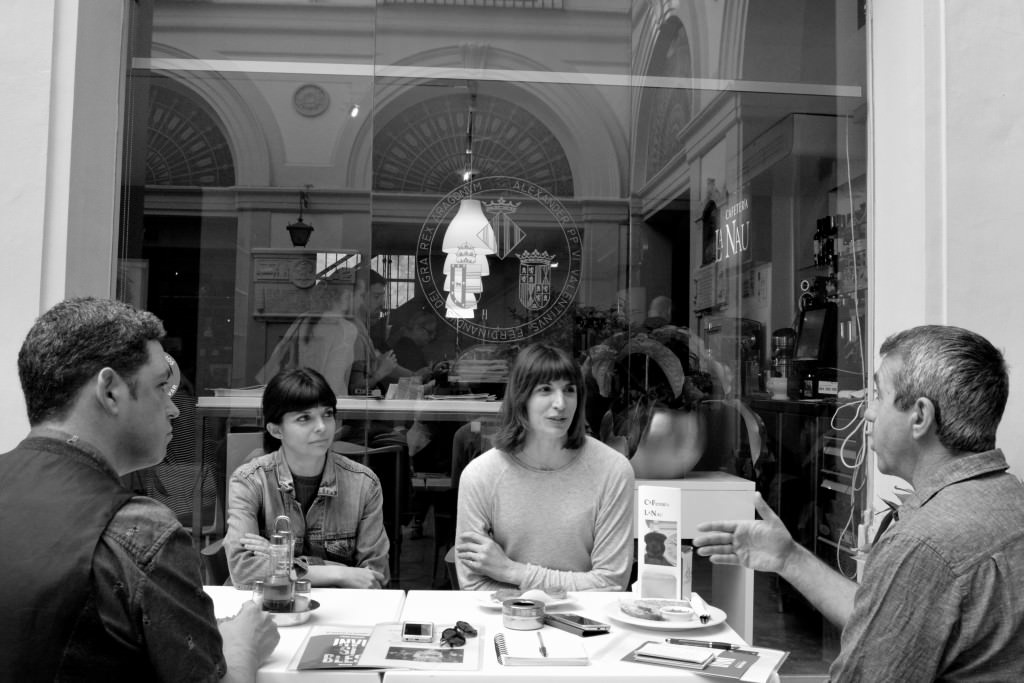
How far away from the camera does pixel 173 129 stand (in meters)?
4.30

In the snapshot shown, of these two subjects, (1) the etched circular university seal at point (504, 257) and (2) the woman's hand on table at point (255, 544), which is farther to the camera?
(1) the etched circular university seal at point (504, 257)

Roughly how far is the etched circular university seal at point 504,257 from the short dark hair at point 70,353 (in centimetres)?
296

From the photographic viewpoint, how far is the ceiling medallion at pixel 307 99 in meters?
4.40

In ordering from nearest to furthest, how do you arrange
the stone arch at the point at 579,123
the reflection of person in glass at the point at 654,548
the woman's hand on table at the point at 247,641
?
the woman's hand on table at the point at 247,641, the reflection of person in glass at the point at 654,548, the stone arch at the point at 579,123

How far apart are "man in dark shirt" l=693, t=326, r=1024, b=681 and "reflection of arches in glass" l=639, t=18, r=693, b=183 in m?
2.81

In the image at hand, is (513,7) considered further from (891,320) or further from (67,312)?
(67,312)

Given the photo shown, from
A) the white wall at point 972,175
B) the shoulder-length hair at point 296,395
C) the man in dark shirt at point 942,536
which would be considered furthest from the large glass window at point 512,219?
the man in dark shirt at point 942,536

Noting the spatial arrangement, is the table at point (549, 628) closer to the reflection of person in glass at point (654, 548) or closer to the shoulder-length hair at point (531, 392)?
the reflection of person in glass at point (654, 548)

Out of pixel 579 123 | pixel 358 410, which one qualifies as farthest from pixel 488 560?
pixel 579 123

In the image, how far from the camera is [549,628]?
2240 mm

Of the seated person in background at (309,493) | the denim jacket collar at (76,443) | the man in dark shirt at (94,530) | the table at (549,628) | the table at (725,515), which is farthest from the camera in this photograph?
the table at (725,515)

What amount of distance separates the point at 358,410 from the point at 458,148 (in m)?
1.39

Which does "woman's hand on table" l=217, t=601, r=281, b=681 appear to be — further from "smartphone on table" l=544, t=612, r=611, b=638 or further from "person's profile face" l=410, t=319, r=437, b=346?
"person's profile face" l=410, t=319, r=437, b=346

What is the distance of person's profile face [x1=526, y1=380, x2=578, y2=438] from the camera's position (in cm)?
320
